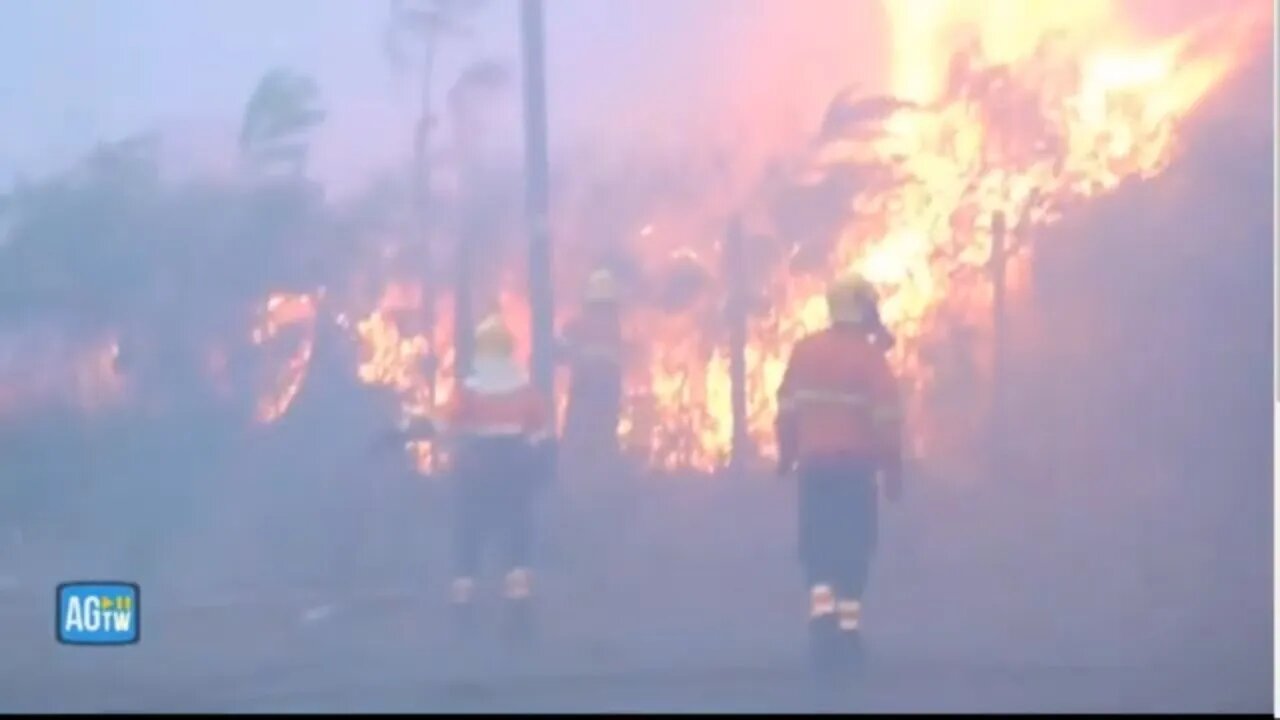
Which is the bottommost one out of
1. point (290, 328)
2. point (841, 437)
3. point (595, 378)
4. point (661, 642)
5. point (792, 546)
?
point (661, 642)

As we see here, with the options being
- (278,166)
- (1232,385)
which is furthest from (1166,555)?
(278,166)

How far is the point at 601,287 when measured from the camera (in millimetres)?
Answer: 3674

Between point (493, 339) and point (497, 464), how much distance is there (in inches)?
10.1

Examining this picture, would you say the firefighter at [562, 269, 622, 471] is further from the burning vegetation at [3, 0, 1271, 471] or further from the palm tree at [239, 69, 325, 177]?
the palm tree at [239, 69, 325, 177]

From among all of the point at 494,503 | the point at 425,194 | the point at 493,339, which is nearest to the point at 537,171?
the point at 425,194

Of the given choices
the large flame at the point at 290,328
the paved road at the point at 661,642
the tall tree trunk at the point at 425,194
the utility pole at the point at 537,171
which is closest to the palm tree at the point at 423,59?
the tall tree trunk at the point at 425,194

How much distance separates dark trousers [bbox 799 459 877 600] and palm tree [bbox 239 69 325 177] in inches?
47.8

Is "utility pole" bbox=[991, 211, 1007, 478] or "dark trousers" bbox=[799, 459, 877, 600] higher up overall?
"utility pole" bbox=[991, 211, 1007, 478]

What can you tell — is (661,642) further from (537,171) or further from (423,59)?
(423,59)

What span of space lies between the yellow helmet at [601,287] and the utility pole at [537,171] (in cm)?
8

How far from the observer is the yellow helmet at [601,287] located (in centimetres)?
367

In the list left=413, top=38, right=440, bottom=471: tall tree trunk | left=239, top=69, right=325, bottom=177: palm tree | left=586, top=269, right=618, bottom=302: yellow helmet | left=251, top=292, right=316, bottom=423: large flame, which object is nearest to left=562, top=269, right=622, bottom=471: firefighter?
left=586, top=269, right=618, bottom=302: yellow helmet

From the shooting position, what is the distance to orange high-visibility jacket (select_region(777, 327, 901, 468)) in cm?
368

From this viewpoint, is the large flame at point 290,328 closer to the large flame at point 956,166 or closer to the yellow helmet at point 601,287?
the yellow helmet at point 601,287
